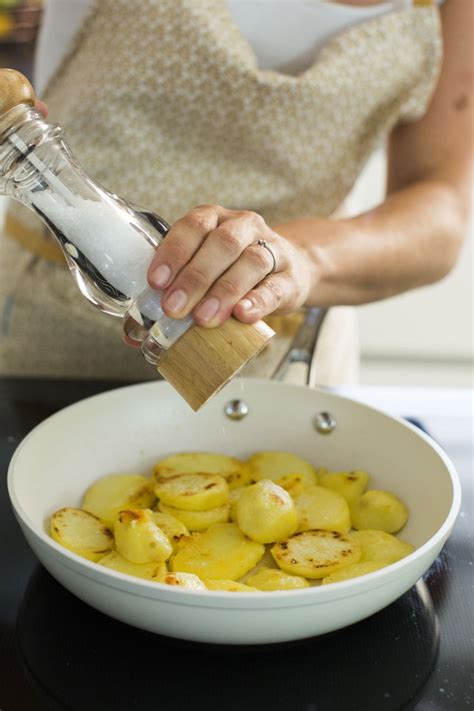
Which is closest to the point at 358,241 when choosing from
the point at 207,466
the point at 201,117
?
the point at 201,117

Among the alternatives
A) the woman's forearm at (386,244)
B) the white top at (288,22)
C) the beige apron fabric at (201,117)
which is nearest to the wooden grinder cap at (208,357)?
the woman's forearm at (386,244)

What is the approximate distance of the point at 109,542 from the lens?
679mm

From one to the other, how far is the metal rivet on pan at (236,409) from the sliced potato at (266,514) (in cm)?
18

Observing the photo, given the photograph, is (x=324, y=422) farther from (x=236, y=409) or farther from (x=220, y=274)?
(x=220, y=274)

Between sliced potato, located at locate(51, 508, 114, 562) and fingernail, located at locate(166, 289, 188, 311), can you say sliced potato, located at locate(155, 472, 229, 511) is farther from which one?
fingernail, located at locate(166, 289, 188, 311)

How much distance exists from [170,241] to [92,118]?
51 cm

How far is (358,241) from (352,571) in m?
0.48

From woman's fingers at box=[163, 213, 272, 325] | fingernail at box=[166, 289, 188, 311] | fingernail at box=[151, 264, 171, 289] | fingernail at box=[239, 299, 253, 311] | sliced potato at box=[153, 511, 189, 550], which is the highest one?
fingernail at box=[151, 264, 171, 289]

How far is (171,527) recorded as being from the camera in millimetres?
686

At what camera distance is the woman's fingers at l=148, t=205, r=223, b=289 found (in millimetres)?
606

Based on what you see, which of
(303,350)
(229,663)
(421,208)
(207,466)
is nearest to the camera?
(229,663)

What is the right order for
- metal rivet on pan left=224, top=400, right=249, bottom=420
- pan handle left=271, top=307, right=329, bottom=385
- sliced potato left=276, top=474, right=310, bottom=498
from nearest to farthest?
sliced potato left=276, top=474, right=310, bottom=498 < metal rivet on pan left=224, top=400, right=249, bottom=420 < pan handle left=271, top=307, right=329, bottom=385

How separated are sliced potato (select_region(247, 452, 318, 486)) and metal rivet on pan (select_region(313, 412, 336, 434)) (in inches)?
1.6

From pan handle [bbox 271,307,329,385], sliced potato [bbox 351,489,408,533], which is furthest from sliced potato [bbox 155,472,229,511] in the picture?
pan handle [bbox 271,307,329,385]
